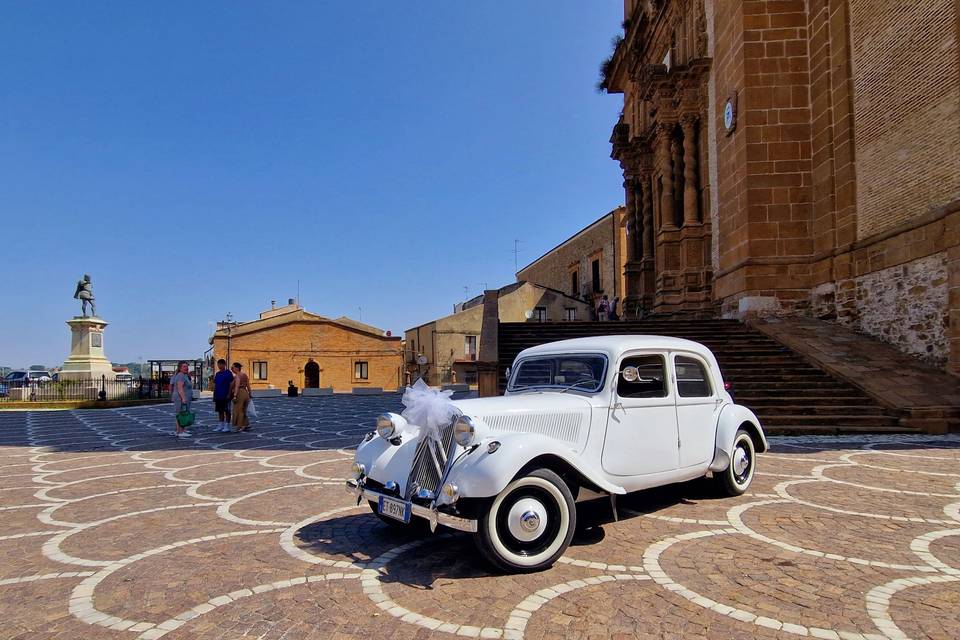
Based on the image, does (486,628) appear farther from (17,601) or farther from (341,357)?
(341,357)

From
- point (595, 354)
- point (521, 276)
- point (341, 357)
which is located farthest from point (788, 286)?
point (521, 276)

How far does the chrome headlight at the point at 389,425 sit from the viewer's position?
4.58 metres

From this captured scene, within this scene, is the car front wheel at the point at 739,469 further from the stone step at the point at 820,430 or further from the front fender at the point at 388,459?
the stone step at the point at 820,430

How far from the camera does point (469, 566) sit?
3.83 metres

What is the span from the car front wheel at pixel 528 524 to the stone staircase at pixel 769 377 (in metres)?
7.47

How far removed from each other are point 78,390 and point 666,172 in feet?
82.6

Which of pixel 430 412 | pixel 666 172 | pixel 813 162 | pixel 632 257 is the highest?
pixel 666 172

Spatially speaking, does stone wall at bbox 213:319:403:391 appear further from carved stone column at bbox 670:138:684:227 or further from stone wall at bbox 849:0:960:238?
stone wall at bbox 849:0:960:238

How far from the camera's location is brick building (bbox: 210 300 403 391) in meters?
45.9

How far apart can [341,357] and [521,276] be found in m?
19.4

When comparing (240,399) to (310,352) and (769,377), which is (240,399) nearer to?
(769,377)

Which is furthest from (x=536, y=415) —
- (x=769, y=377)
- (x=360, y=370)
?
(x=360, y=370)

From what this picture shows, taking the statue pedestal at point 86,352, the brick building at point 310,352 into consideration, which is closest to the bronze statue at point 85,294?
the statue pedestal at point 86,352

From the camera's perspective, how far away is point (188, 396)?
11305mm
